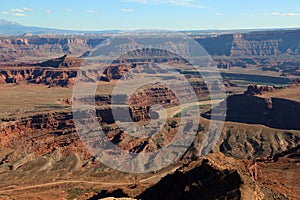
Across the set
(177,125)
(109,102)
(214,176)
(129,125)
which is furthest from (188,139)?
(214,176)

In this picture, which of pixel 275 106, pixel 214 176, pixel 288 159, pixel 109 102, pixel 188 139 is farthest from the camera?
pixel 109 102

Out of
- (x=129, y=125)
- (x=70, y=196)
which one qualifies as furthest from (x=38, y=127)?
(x=70, y=196)

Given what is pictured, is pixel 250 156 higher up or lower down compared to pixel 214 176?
lower down

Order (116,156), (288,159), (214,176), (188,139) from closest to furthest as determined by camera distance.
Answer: (214,176) < (288,159) < (116,156) < (188,139)

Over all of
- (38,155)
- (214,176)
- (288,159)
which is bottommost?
(38,155)

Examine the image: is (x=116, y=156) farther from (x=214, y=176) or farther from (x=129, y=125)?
(x=214, y=176)

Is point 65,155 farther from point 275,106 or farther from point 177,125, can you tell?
point 275,106

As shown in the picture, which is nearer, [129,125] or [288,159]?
[288,159]

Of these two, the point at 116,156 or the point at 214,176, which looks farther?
the point at 116,156

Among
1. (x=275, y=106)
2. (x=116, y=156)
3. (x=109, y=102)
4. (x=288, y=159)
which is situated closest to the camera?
(x=288, y=159)
